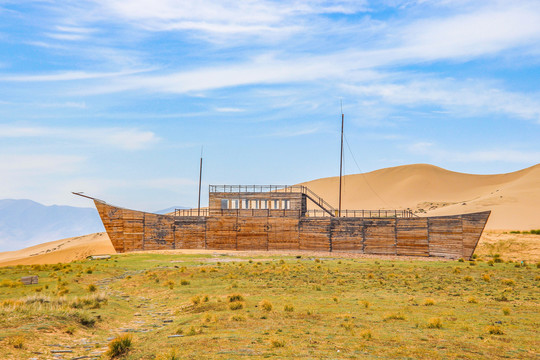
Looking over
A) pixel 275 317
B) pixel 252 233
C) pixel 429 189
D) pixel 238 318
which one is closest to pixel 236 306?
pixel 238 318

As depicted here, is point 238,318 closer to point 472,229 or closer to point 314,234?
point 472,229

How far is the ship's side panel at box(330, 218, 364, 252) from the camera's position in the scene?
2069 inches

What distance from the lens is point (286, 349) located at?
13102 mm

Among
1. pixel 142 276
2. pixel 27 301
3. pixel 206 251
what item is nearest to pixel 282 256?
pixel 206 251

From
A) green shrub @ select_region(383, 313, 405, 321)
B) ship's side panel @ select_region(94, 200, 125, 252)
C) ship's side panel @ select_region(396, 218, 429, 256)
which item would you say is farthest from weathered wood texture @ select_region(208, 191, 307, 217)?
green shrub @ select_region(383, 313, 405, 321)

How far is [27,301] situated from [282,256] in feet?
102

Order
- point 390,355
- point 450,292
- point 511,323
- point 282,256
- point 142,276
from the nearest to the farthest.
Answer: point 390,355 < point 511,323 < point 450,292 < point 142,276 < point 282,256

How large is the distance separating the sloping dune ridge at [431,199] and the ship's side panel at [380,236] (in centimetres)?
1393

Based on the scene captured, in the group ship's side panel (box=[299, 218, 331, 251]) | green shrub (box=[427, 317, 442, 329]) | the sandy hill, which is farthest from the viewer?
the sandy hill

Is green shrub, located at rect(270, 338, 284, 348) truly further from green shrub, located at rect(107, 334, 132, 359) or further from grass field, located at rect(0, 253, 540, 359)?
green shrub, located at rect(107, 334, 132, 359)

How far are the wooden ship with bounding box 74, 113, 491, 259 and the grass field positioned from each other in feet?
62.0

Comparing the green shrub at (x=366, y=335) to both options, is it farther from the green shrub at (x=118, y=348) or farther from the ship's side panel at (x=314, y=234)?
the ship's side panel at (x=314, y=234)

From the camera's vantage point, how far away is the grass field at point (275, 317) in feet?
44.4

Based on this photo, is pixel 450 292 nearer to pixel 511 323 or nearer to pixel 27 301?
pixel 511 323
